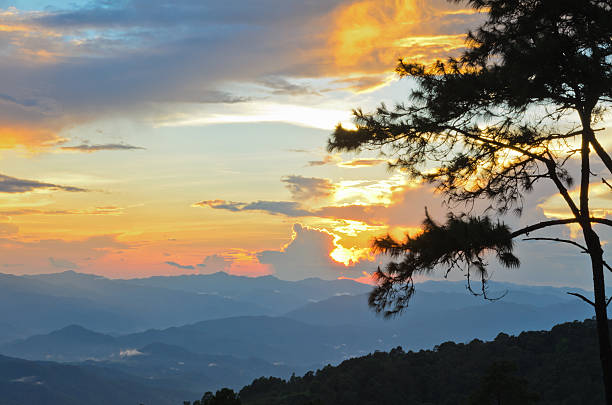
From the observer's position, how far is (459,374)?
10131 cm

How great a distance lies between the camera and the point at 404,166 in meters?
15.7

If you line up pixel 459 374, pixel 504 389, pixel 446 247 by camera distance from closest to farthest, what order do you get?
pixel 446 247
pixel 504 389
pixel 459 374

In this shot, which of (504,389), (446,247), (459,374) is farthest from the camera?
(459,374)

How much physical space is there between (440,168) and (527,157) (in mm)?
2115

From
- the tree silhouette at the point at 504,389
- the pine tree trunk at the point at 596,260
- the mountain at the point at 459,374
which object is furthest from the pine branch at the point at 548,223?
the mountain at the point at 459,374

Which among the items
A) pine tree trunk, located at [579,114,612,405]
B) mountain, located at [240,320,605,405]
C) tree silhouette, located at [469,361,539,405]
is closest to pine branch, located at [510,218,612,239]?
pine tree trunk, located at [579,114,612,405]

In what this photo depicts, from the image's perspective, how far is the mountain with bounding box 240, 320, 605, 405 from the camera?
86750 mm

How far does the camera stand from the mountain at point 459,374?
86.8 m

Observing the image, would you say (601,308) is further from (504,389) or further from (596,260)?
(504,389)

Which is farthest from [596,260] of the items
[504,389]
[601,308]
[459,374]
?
[459,374]

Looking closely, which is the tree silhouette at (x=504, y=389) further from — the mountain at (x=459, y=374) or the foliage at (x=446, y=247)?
the mountain at (x=459, y=374)

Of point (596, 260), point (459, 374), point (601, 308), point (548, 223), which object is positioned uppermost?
point (548, 223)

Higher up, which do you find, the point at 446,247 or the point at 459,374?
the point at 446,247

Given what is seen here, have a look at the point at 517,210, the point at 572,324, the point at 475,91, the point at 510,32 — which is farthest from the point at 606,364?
the point at 572,324
